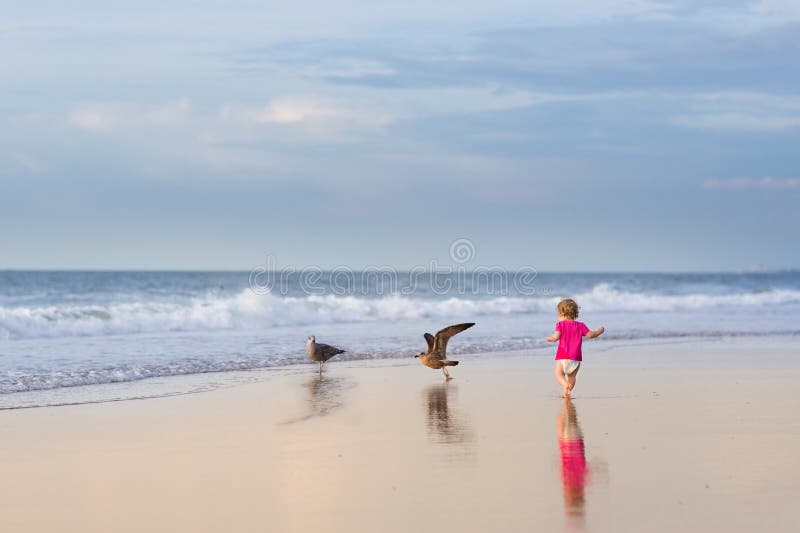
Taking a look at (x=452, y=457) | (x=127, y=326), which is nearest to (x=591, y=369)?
(x=452, y=457)

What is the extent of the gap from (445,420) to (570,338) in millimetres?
2364

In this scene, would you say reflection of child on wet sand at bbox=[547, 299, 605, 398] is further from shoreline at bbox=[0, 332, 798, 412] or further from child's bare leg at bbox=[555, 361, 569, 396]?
shoreline at bbox=[0, 332, 798, 412]

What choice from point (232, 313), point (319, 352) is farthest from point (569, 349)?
point (232, 313)

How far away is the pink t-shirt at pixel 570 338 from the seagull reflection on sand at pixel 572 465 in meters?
1.27

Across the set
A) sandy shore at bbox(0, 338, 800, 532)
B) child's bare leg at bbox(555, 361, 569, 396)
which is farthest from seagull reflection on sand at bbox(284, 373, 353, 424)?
child's bare leg at bbox(555, 361, 569, 396)

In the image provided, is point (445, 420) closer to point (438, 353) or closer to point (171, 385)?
point (438, 353)

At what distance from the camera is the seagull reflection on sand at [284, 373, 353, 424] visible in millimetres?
10664

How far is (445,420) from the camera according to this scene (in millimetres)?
10117

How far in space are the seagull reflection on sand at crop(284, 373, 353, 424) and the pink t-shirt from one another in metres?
2.68

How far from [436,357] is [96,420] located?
5611 mm

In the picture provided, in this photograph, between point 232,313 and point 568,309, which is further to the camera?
point 232,313

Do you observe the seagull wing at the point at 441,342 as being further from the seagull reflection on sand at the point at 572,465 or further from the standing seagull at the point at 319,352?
the seagull reflection on sand at the point at 572,465

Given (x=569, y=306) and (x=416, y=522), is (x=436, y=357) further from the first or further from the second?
(x=416, y=522)

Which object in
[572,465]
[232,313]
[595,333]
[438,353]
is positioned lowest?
[572,465]
